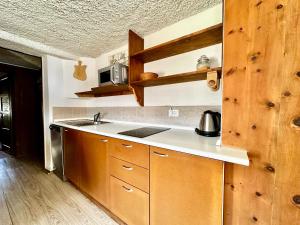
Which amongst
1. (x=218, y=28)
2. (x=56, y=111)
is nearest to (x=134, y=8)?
(x=218, y=28)

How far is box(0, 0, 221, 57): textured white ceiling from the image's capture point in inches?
54.5

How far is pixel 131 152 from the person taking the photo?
1.29 m

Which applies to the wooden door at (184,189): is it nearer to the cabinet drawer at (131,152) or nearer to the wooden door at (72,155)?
the cabinet drawer at (131,152)

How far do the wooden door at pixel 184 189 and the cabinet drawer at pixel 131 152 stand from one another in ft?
0.24

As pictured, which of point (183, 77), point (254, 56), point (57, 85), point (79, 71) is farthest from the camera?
point (79, 71)

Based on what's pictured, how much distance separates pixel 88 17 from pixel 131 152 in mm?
1471

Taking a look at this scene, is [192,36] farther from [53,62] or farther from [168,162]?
[53,62]

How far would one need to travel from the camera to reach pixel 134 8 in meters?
1.45

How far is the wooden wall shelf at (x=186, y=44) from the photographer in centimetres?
123

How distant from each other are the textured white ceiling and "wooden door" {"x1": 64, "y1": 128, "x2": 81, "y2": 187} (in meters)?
1.29

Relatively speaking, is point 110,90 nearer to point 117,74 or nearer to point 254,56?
point 117,74

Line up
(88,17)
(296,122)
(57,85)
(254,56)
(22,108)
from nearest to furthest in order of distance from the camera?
1. (296,122)
2. (254,56)
3. (88,17)
4. (57,85)
5. (22,108)

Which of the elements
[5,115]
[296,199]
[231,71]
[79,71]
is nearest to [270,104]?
[231,71]

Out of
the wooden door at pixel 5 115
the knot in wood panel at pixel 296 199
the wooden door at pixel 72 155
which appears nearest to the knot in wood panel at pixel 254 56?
the knot in wood panel at pixel 296 199
